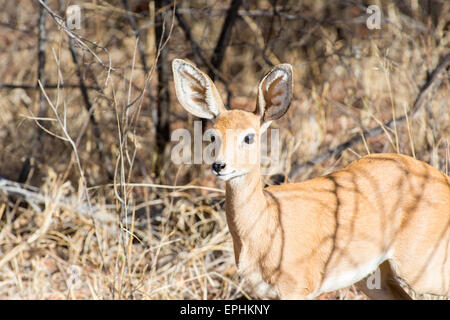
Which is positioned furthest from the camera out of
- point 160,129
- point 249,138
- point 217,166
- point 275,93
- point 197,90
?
point 160,129

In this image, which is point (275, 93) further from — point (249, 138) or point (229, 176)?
point (229, 176)

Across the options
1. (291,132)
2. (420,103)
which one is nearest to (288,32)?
(291,132)

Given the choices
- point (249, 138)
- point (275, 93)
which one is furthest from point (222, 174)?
point (275, 93)

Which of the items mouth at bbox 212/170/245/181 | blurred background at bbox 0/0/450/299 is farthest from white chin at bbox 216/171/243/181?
blurred background at bbox 0/0/450/299

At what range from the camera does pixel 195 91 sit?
333 cm

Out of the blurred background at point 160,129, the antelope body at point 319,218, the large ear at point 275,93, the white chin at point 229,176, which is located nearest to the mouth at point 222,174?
the white chin at point 229,176

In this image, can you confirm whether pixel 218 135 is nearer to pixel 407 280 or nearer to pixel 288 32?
pixel 407 280

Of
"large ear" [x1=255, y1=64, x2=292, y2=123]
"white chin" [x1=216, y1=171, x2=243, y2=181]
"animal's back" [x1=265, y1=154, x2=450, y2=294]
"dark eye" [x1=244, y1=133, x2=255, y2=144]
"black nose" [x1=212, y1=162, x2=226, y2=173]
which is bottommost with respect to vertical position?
"animal's back" [x1=265, y1=154, x2=450, y2=294]

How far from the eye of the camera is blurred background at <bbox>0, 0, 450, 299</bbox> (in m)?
4.60

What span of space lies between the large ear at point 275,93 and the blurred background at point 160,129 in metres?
0.92

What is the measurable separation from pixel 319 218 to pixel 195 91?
0.93m

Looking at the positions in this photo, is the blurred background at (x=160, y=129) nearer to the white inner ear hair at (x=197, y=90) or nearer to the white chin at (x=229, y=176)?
the white inner ear hair at (x=197, y=90)

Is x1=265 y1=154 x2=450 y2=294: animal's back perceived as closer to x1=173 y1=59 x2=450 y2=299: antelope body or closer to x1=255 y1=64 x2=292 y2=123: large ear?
x1=173 y1=59 x2=450 y2=299: antelope body

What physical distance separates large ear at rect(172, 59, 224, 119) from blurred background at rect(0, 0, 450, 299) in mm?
592
